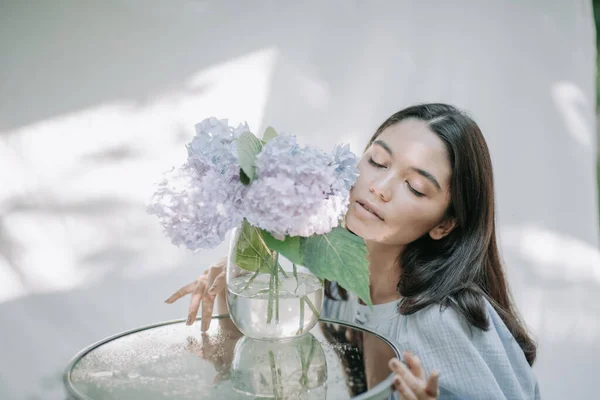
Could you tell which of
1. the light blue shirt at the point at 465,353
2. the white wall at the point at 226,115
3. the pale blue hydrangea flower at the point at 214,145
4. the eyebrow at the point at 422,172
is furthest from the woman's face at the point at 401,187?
the white wall at the point at 226,115

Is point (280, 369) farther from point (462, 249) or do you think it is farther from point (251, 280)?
point (462, 249)

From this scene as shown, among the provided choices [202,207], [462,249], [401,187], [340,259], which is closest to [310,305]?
[340,259]

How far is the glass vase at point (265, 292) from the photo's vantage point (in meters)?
0.88

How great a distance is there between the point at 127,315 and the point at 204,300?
759 millimetres

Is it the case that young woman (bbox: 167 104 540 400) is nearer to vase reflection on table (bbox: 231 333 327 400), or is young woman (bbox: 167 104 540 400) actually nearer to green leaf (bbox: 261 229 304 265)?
vase reflection on table (bbox: 231 333 327 400)

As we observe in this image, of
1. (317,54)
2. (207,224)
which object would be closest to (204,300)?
(207,224)

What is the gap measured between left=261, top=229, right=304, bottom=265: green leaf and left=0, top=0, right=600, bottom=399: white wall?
1.11 m

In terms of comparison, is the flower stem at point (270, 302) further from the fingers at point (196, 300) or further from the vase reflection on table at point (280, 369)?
the fingers at point (196, 300)

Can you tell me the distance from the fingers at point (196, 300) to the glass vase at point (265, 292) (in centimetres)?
25

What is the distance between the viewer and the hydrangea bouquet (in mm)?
744

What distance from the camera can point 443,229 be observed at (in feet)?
4.12

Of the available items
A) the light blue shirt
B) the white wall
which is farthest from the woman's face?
the white wall

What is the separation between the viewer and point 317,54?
1.86 meters

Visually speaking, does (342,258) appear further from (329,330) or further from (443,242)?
(443,242)
